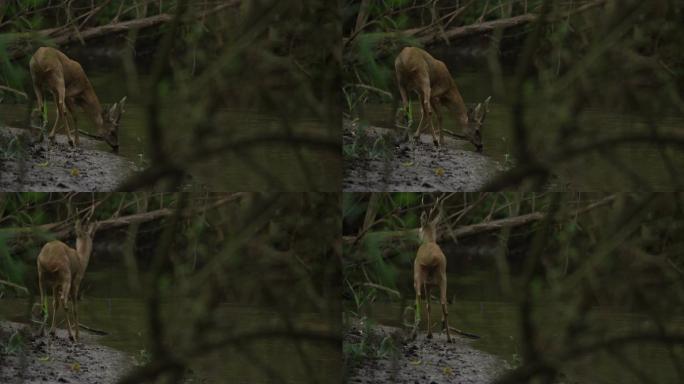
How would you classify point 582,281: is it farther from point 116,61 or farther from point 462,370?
point 116,61

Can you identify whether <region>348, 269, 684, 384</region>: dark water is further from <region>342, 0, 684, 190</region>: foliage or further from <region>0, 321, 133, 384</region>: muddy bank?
<region>0, 321, 133, 384</region>: muddy bank

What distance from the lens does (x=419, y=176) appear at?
3.28m

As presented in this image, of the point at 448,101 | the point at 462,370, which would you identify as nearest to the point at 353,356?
the point at 462,370

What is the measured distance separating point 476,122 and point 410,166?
0.93 feet

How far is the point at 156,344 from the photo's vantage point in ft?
10.7

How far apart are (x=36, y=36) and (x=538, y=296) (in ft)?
6.61

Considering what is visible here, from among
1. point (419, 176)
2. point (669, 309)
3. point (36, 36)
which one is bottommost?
point (669, 309)

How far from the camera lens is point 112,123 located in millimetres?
3291

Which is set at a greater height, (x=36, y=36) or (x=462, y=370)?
(x=36, y=36)

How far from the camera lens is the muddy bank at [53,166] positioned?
3260mm

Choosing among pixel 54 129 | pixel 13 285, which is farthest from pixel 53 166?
pixel 13 285

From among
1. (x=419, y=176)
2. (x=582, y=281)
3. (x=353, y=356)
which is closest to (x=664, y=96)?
(x=582, y=281)

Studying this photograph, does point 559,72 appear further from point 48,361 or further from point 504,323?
point 48,361

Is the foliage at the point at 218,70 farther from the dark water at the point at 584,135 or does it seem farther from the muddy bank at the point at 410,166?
the dark water at the point at 584,135
